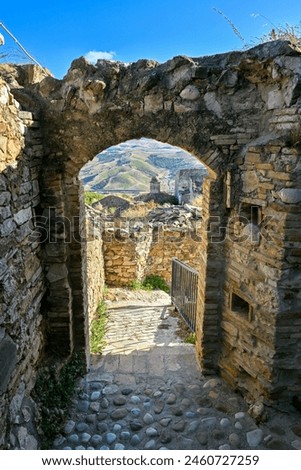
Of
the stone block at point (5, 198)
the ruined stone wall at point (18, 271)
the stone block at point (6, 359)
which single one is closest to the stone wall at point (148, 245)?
the ruined stone wall at point (18, 271)

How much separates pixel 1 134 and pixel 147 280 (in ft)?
21.7

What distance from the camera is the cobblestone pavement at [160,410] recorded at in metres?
3.63

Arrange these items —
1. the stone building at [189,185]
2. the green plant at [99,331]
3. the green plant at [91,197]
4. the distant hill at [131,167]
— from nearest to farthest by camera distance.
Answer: the green plant at [99,331]
the green plant at [91,197]
the stone building at [189,185]
the distant hill at [131,167]

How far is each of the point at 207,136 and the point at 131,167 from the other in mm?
48363

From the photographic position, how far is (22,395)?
10.5 feet

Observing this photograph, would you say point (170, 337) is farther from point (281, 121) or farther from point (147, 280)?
point (281, 121)

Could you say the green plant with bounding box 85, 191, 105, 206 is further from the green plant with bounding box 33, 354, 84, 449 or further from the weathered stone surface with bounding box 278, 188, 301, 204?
the weathered stone surface with bounding box 278, 188, 301, 204

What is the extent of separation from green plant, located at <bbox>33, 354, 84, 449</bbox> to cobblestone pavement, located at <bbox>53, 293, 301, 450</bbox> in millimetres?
127

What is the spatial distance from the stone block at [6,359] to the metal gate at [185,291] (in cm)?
349

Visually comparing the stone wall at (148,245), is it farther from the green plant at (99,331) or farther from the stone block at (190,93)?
the stone block at (190,93)

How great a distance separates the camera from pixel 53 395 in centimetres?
388

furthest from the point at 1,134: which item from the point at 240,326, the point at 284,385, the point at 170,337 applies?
the point at 170,337

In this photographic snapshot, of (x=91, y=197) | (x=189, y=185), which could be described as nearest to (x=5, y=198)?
(x=91, y=197)
